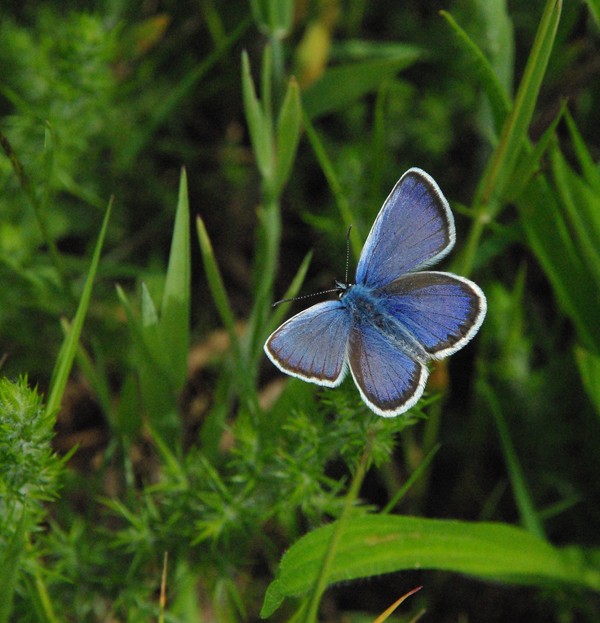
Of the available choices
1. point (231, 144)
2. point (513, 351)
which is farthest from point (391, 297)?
point (231, 144)

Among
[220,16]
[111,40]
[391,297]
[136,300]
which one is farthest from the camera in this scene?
[220,16]

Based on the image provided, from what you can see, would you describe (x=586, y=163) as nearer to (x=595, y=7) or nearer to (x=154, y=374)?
(x=595, y=7)

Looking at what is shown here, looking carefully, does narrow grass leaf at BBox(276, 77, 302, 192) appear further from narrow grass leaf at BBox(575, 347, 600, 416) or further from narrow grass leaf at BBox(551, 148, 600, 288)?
narrow grass leaf at BBox(575, 347, 600, 416)

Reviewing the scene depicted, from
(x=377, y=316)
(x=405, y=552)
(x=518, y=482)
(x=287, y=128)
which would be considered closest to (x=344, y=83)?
(x=287, y=128)

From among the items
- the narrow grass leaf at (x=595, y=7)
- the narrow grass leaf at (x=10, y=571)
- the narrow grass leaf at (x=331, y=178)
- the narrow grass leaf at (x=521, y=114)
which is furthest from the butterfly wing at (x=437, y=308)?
the narrow grass leaf at (x=10, y=571)

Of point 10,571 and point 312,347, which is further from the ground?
point 312,347

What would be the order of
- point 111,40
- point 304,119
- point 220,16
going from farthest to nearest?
point 220,16
point 111,40
point 304,119

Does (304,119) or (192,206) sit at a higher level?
(304,119)

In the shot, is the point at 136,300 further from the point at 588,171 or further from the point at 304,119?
the point at 588,171
